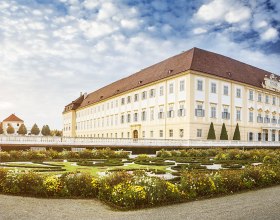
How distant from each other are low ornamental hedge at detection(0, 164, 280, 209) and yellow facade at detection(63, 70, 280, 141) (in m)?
29.2

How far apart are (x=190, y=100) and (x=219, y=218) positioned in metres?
32.5

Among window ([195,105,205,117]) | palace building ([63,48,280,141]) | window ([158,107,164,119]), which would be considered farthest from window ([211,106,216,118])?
window ([158,107,164,119])

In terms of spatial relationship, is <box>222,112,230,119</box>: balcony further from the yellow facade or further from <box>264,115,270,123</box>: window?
<box>264,115,270,123</box>: window

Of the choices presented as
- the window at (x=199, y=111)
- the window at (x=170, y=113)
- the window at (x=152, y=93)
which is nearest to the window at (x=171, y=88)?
the window at (x=170, y=113)

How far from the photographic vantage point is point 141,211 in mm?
7918

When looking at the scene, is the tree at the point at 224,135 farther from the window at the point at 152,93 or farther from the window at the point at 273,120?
the window at the point at 273,120

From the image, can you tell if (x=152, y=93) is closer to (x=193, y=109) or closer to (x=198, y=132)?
(x=193, y=109)

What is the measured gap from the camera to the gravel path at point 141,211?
738cm

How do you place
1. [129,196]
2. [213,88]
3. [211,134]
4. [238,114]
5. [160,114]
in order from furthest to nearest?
[238,114] → [160,114] → [213,88] → [211,134] → [129,196]

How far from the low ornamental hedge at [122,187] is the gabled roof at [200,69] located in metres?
30.5

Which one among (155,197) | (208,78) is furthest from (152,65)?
(155,197)

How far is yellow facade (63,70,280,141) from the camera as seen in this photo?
1574 inches

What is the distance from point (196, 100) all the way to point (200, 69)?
13.0ft

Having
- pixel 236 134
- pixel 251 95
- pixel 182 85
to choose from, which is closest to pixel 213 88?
pixel 182 85
